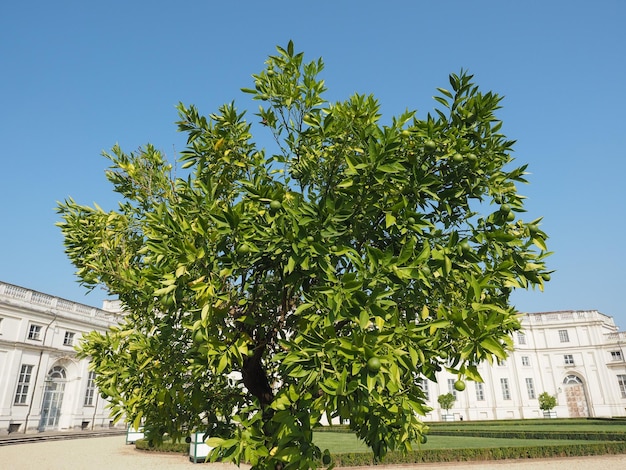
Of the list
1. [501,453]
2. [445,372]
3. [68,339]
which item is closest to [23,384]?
[68,339]

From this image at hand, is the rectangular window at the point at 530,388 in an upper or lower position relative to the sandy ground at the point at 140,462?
upper

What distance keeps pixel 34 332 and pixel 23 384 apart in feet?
13.9

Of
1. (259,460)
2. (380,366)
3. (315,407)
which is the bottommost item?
(259,460)

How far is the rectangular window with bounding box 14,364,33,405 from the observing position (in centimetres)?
3260

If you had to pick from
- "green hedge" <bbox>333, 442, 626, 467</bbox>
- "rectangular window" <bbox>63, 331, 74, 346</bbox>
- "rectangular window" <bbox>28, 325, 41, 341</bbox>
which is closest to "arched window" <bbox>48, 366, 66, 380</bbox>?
"rectangular window" <bbox>63, 331, 74, 346</bbox>

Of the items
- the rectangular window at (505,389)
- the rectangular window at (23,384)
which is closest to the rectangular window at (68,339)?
the rectangular window at (23,384)

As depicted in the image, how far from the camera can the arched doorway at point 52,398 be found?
116ft

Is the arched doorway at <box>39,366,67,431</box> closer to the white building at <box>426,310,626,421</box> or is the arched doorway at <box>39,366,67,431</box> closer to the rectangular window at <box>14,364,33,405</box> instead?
the rectangular window at <box>14,364,33,405</box>

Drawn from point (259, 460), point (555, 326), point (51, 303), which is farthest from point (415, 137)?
point (555, 326)

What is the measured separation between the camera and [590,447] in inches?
784

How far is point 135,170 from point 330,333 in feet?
15.1

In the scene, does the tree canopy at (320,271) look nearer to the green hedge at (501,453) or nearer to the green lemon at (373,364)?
the green lemon at (373,364)

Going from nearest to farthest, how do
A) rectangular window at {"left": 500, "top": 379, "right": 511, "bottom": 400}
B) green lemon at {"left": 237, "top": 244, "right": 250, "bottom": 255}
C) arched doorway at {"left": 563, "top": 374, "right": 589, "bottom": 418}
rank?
green lemon at {"left": 237, "top": 244, "right": 250, "bottom": 255} < rectangular window at {"left": 500, "top": 379, "right": 511, "bottom": 400} < arched doorway at {"left": 563, "top": 374, "right": 589, "bottom": 418}

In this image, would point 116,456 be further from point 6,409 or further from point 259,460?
point 259,460
